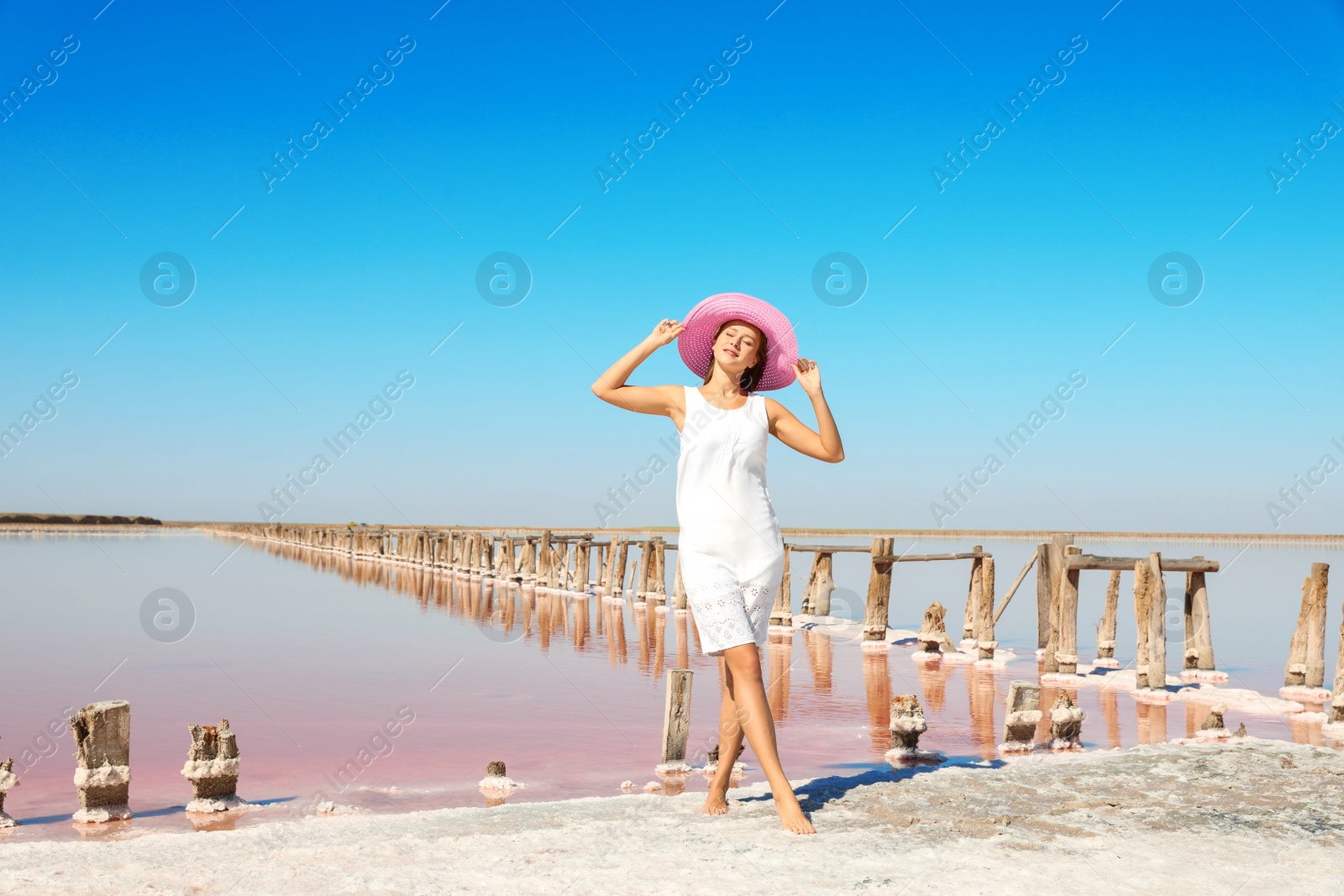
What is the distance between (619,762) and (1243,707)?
662 centimetres

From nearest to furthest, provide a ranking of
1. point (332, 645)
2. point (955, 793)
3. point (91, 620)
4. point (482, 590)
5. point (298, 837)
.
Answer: point (298, 837) → point (955, 793) → point (332, 645) → point (91, 620) → point (482, 590)

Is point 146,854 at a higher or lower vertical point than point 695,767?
higher

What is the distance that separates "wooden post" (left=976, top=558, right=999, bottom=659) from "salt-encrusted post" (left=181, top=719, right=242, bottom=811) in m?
9.86

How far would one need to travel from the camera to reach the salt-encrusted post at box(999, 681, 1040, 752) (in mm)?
6676

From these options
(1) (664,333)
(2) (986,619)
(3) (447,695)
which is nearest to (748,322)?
(1) (664,333)

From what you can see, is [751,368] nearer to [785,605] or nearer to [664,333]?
[664,333]

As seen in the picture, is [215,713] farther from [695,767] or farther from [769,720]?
[769,720]

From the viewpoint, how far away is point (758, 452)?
4.24m

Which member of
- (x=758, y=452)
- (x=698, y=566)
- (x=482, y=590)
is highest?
(x=758, y=452)

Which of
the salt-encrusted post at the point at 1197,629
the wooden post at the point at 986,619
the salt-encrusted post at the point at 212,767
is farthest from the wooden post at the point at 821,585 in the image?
the salt-encrusted post at the point at 212,767

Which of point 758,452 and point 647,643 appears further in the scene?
point 647,643

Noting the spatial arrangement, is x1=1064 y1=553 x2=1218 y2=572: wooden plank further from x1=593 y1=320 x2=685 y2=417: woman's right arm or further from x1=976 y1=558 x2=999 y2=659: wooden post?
x1=593 y1=320 x2=685 y2=417: woman's right arm

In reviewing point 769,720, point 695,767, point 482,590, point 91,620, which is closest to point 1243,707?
point 695,767

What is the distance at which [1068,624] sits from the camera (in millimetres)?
11812
